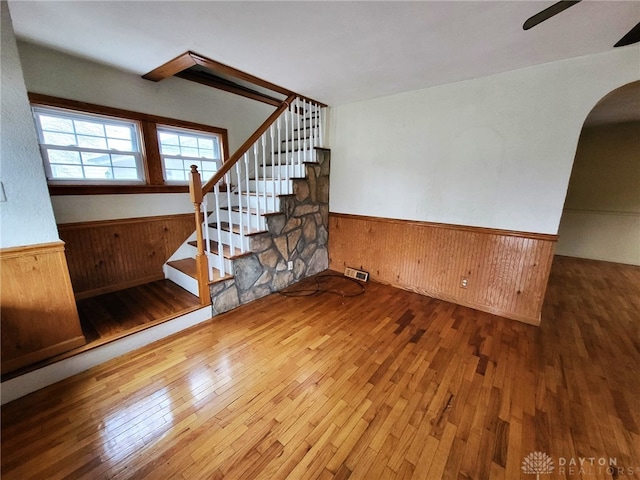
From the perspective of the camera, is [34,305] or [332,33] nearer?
[34,305]

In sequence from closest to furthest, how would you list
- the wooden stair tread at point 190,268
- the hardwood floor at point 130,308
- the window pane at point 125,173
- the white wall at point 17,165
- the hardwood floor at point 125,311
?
the white wall at point 17,165
the hardwood floor at point 125,311
the hardwood floor at point 130,308
the wooden stair tread at point 190,268
the window pane at point 125,173

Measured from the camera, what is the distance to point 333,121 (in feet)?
11.9

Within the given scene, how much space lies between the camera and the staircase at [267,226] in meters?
2.74

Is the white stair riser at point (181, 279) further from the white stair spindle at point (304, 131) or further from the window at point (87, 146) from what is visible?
the white stair spindle at point (304, 131)

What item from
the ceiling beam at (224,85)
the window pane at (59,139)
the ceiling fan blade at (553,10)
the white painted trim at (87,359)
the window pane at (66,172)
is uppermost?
the ceiling beam at (224,85)

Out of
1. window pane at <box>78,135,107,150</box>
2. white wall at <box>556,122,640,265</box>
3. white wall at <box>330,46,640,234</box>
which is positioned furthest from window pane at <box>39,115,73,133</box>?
white wall at <box>556,122,640,265</box>

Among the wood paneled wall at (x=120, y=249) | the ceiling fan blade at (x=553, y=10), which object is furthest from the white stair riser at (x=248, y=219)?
the ceiling fan blade at (x=553, y=10)

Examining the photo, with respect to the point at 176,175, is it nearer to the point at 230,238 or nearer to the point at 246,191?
the point at 246,191

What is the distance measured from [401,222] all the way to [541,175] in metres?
1.40

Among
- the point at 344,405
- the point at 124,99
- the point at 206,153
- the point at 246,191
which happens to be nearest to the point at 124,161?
the point at 124,99

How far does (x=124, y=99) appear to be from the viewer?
2693 millimetres

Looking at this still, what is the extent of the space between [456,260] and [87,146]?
4.13 m

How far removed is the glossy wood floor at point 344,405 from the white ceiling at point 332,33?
7.88 feet

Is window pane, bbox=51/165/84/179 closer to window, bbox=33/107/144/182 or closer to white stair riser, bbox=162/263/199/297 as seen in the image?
window, bbox=33/107/144/182
